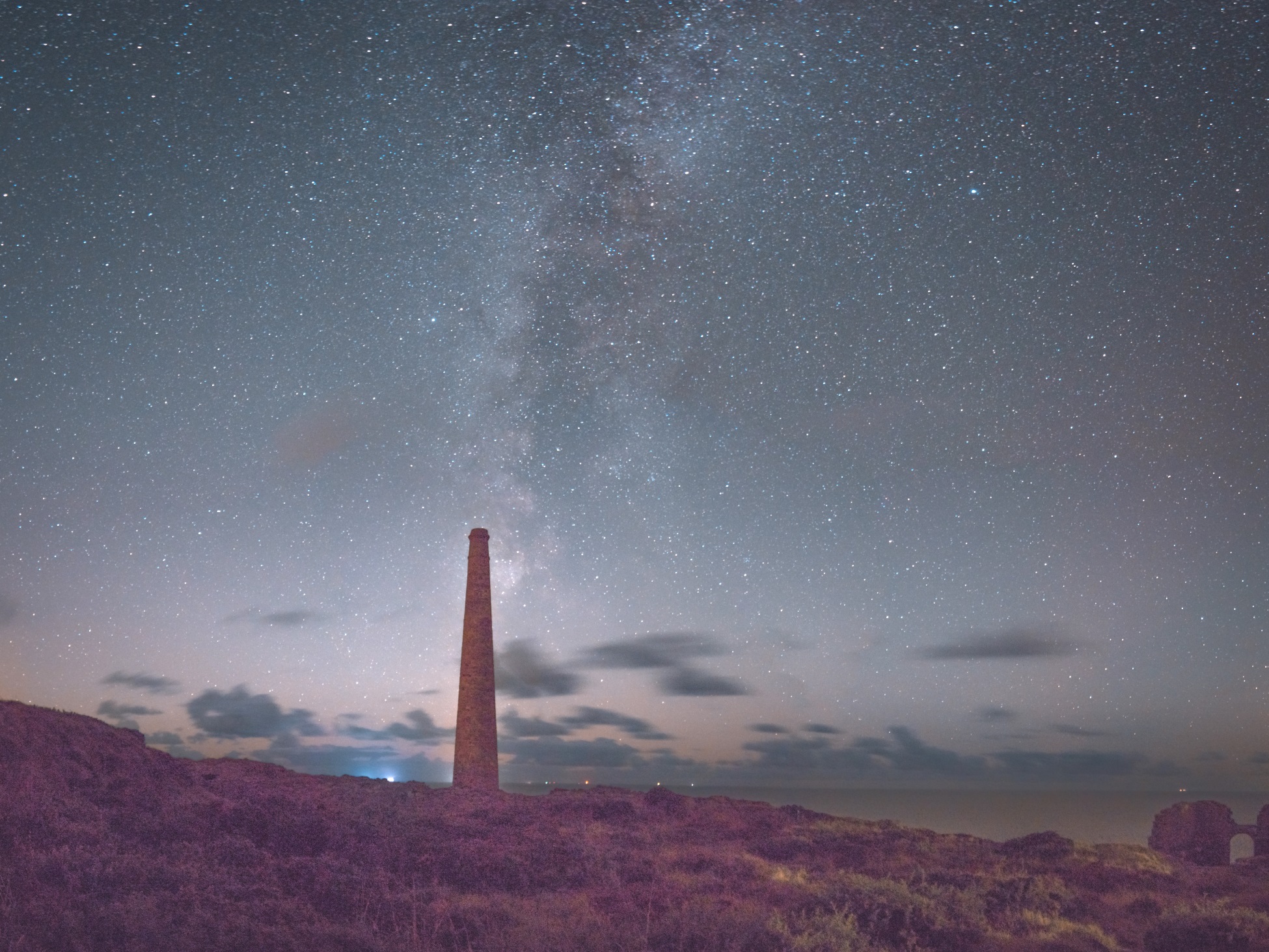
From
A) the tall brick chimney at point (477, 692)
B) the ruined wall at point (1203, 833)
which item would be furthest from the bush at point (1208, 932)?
the tall brick chimney at point (477, 692)

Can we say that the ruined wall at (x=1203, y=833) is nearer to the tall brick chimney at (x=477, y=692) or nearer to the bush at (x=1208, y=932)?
the bush at (x=1208, y=932)

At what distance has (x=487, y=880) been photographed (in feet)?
49.4

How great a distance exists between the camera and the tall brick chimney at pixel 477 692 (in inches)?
1318

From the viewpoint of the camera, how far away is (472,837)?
62.7ft

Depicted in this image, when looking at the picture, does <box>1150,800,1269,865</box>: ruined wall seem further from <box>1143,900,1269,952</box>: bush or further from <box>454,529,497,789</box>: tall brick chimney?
<box>454,529,497,789</box>: tall brick chimney

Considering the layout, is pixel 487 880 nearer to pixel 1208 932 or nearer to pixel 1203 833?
pixel 1208 932

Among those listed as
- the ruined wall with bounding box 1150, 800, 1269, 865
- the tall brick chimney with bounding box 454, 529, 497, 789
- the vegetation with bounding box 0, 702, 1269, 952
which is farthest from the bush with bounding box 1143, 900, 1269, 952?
the tall brick chimney with bounding box 454, 529, 497, 789

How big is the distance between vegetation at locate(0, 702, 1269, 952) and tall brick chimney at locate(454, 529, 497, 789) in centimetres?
979

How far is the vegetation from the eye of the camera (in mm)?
11336

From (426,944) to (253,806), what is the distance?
8934 millimetres

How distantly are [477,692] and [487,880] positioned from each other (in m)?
19.6

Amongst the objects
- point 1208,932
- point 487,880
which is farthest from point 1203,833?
point 487,880

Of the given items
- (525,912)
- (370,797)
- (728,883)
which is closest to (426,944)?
(525,912)

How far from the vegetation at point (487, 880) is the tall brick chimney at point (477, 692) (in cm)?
979
